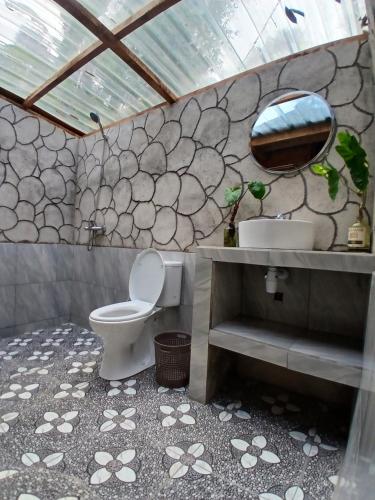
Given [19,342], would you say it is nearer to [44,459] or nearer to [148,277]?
[148,277]

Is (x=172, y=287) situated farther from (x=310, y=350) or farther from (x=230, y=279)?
(x=310, y=350)

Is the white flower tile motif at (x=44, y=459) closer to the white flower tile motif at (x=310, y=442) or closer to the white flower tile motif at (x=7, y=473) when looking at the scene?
the white flower tile motif at (x=7, y=473)

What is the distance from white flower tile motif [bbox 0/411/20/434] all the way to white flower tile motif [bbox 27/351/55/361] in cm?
67

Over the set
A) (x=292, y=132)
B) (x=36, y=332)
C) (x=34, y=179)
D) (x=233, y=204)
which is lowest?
(x=36, y=332)

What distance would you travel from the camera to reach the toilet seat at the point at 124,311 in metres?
1.59

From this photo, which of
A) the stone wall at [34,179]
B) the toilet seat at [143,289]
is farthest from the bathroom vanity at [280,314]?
the stone wall at [34,179]

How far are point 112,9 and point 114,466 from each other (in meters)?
2.46

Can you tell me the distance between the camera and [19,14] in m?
1.75

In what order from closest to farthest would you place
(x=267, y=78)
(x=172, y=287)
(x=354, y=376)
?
(x=354, y=376), (x=267, y=78), (x=172, y=287)

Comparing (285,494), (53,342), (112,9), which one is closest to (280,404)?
(285,494)

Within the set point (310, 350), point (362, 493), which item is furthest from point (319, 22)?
point (362, 493)

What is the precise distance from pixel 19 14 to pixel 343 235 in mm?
2560

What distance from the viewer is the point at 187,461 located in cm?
106

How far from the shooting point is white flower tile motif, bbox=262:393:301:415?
1.42m
